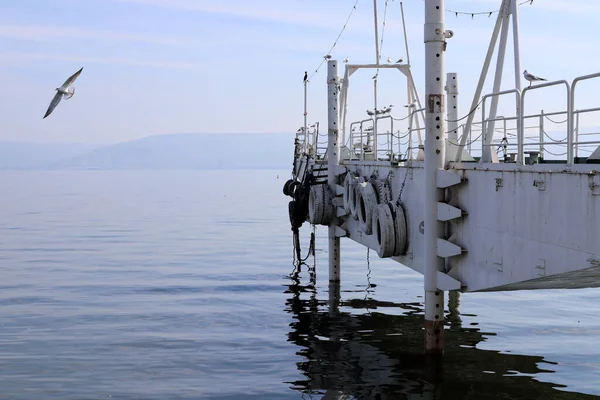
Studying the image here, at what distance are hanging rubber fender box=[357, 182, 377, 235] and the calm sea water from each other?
2.95 metres

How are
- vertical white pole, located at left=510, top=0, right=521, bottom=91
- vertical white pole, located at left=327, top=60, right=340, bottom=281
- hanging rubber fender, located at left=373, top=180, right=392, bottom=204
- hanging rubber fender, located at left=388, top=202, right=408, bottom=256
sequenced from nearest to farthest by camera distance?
1. vertical white pole, located at left=510, top=0, right=521, bottom=91
2. hanging rubber fender, located at left=388, top=202, right=408, bottom=256
3. hanging rubber fender, located at left=373, top=180, right=392, bottom=204
4. vertical white pole, located at left=327, top=60, right=340, bottom=281

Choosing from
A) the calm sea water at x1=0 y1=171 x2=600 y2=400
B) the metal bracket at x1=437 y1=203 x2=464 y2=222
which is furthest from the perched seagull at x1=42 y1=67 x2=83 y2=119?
the metal bracket at x1=437 y1=203 x2=464 y2=222

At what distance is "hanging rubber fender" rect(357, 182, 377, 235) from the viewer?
22172 mm

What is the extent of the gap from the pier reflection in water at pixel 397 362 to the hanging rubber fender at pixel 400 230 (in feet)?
7.96

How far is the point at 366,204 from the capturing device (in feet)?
74.1

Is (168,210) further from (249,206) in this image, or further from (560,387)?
(560,387)

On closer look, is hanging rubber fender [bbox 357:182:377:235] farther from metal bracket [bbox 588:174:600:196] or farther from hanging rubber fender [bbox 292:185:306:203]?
metal bracket [bbox 588:174:600:196]

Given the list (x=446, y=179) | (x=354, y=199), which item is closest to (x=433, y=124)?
(x=446, y=179)

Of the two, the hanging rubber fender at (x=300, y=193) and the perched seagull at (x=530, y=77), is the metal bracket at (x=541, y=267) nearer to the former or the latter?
the perched seagull at (x=530, y=77)

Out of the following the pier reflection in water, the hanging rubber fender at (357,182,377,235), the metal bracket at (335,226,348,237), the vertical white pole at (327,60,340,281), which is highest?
the vertical white pole at (327,60,340,281)

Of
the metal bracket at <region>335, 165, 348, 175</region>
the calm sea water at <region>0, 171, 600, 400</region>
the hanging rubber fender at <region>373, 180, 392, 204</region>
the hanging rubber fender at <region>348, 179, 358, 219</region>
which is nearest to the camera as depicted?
the calm sea water at <region>0, 171, 600, 400</region>

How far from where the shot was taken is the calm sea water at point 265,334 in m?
16.8

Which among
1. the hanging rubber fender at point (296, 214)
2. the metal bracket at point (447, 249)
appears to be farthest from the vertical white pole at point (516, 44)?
the hanging rubber fender at point (296, 214)

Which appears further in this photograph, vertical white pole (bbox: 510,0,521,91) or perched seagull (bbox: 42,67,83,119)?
perched seagull (bbox: 42,67,83,119)
